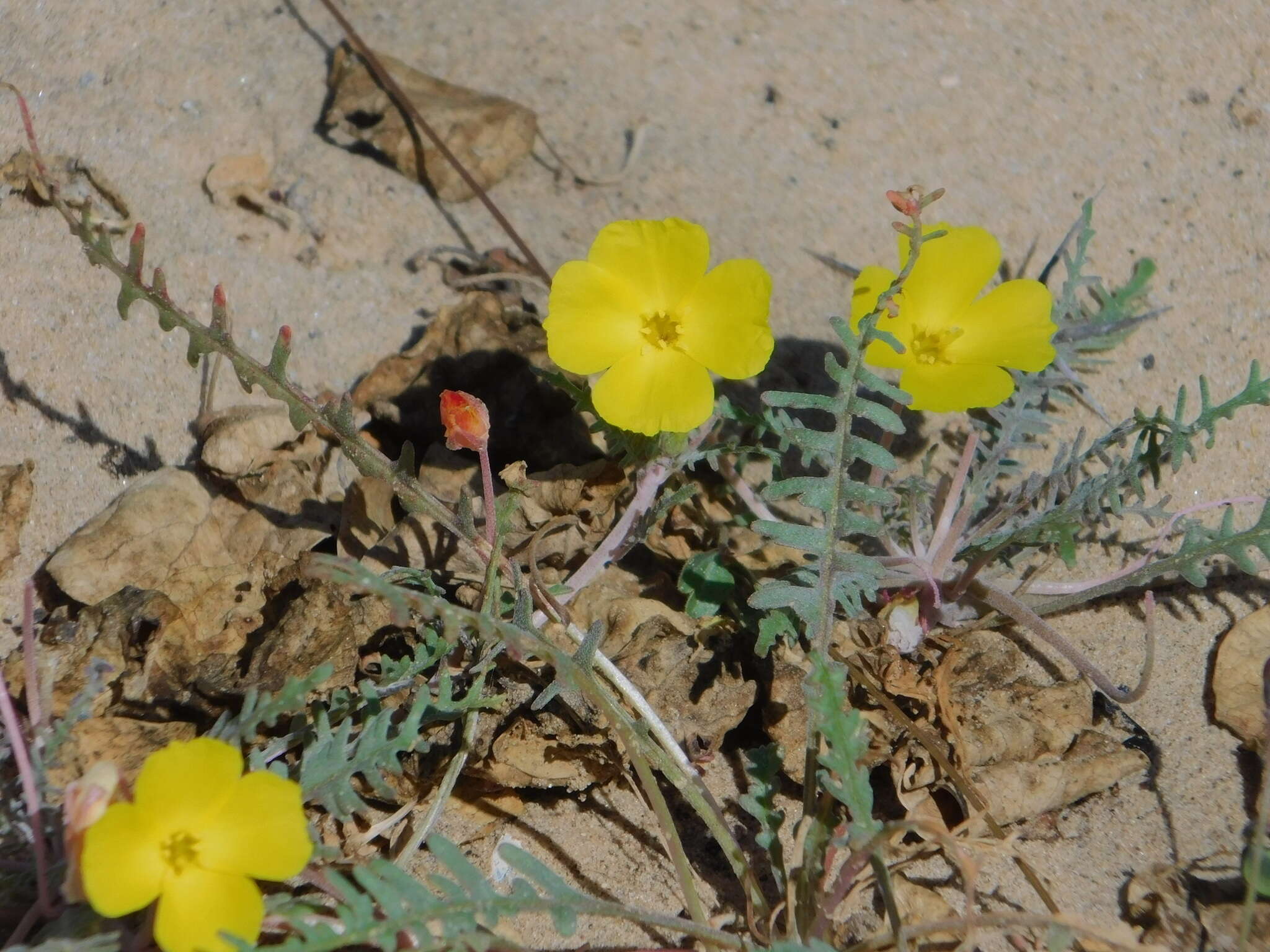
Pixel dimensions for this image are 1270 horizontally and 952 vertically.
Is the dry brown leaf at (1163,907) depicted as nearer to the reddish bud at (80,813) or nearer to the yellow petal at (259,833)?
the yellow petal at (259,833)

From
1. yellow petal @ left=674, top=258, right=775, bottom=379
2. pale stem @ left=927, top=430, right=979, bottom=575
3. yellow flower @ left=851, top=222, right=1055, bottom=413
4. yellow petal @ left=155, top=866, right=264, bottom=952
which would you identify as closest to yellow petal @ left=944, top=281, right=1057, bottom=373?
yellow flower @ left=851, top=222, right=1055, bottom=413

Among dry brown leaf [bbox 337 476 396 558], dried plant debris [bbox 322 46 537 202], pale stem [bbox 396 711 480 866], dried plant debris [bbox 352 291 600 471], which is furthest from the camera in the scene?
dried plant debris [bbox 322 46 537 202]

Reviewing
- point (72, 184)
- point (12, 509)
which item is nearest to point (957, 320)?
point (12, 509)

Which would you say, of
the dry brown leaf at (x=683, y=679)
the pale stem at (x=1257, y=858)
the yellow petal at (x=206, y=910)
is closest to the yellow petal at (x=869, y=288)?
the dry brown leaf at (x=683, y=679)

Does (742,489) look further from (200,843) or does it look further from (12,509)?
(12,509)

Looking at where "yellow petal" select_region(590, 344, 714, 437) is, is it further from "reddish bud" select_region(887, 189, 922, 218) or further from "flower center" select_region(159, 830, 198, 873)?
"flower center" select_region(159, 830, 198, 873)

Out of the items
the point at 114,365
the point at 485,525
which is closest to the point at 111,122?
the point at 114,365
